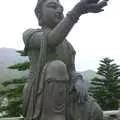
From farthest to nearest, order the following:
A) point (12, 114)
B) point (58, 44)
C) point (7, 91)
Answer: point (7, 91)
point (12, 114)
point (58, 44)

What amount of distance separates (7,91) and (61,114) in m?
17.5

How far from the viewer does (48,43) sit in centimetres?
490

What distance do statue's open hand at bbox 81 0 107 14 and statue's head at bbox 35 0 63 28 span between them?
0.46 metres

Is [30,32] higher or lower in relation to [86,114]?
higher

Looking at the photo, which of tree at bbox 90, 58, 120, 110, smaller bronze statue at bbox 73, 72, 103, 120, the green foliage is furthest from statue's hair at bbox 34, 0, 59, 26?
tree at bbox 90, 58, 120, 110

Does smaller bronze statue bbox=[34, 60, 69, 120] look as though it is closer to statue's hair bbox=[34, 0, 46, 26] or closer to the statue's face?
the statue's face

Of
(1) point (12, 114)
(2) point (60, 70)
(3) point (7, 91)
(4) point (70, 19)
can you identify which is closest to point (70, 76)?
(2) point (60, 70)

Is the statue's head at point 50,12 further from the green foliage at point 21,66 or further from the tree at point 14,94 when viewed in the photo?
the green foliage at point 21,66

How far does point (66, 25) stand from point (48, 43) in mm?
346

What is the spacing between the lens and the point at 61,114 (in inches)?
179

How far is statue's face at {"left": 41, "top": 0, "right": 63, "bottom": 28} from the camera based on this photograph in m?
5.12

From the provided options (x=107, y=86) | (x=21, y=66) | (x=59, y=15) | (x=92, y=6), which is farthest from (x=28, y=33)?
(x=107, y=86)

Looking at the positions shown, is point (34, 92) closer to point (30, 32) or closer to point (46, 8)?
point (30, 32)

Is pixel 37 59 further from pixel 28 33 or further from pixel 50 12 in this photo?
pixel 50 12
